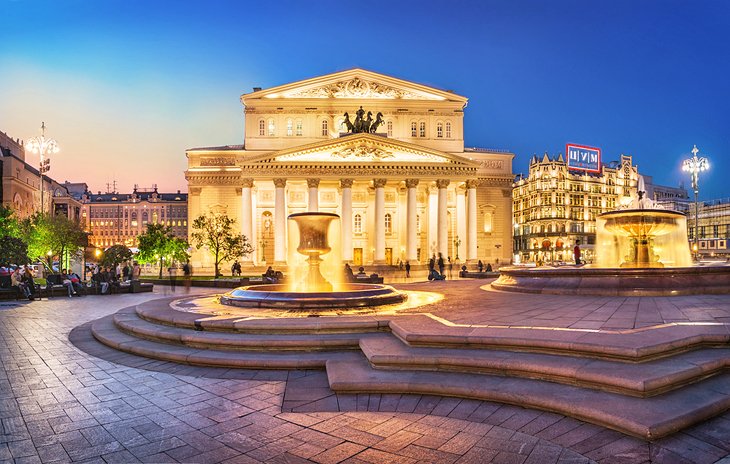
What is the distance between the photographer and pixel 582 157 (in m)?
63.8

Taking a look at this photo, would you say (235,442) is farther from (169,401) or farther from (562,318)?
(562,318)

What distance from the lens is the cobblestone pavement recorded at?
4086 mm

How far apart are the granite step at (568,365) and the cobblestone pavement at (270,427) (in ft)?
1.96

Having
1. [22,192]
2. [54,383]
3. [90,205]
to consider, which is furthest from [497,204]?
[90,205]

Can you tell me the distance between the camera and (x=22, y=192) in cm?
6450

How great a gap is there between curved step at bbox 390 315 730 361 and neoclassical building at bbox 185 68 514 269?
36.2 meters

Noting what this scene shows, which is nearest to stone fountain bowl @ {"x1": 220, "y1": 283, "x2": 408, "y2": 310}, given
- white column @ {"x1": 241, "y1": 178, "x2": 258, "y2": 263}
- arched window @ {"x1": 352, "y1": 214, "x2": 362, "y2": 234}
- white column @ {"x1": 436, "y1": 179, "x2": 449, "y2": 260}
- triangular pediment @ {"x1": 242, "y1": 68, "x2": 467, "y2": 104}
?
white column @ {"x1": 436, "y1": 179, "x2": 449, "y2": 260}

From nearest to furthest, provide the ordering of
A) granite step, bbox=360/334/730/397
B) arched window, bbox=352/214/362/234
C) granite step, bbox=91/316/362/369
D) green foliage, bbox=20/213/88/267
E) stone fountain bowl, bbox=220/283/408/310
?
granite step, bbox=360/334/730/397, granite step, bbox=91/316/362/369, stone fountain bowl, bbox=220/283/408/310, green foliage, bbox=20/213/88/267, arched window, bbox=352/214/362/234

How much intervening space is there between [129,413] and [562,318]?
22.6 ft

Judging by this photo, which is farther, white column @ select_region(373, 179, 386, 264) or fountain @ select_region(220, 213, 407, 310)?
white column @ select_region(373, 179, 386, 264)

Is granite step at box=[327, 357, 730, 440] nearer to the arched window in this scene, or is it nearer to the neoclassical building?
the neoclassical building

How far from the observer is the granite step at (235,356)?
7.00 m

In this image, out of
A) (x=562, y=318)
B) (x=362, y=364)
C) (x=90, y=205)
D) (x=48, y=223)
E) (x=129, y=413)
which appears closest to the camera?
(x=129, y=413)

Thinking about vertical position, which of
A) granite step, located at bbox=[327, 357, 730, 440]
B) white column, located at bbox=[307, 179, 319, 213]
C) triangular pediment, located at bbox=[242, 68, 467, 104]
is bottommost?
granite step, located at bbox=[327, 357, 730, 440]
